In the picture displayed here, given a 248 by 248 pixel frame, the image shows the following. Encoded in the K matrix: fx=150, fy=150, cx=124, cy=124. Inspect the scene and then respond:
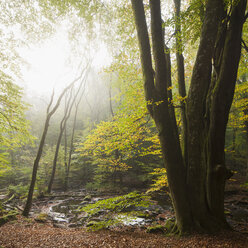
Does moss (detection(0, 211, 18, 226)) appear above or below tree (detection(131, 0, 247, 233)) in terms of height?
below

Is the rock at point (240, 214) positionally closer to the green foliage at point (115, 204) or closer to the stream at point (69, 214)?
the stream at point (69, 214)

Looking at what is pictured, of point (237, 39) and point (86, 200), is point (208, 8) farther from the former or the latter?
point (86, 200)

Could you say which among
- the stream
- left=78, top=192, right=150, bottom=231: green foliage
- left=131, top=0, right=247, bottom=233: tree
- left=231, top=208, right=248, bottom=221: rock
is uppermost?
left=131, top=0, right=247, bottom=233: tree

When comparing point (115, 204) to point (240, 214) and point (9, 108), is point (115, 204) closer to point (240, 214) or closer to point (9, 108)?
point (9, 108)

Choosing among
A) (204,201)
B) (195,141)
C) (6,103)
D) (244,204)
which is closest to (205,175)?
(204,201)

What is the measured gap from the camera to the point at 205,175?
3.60m

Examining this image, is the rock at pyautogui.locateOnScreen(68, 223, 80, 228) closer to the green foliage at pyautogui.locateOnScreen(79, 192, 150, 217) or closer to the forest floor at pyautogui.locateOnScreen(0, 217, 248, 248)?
the forest floor at pyautogui.locateOnScreen(0, 217, 248, 248)

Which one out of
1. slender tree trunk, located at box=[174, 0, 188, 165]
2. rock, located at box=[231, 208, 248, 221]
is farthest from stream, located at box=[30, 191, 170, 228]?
rock, located at box=[231, 208, 248, 221]

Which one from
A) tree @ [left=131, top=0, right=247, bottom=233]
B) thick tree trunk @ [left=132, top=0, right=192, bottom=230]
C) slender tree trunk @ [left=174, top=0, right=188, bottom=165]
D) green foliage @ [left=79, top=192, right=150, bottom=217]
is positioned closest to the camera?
tree @ [left=131, top=0, right=247, bottom=233]

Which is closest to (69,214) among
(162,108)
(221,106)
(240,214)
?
(162,108)

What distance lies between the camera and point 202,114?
12.1 feet

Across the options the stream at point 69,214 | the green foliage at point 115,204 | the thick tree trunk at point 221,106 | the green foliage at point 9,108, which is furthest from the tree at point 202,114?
the green foliage at point 9,108

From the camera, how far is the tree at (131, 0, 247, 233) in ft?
11.0

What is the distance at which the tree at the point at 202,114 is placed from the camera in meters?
3.35
